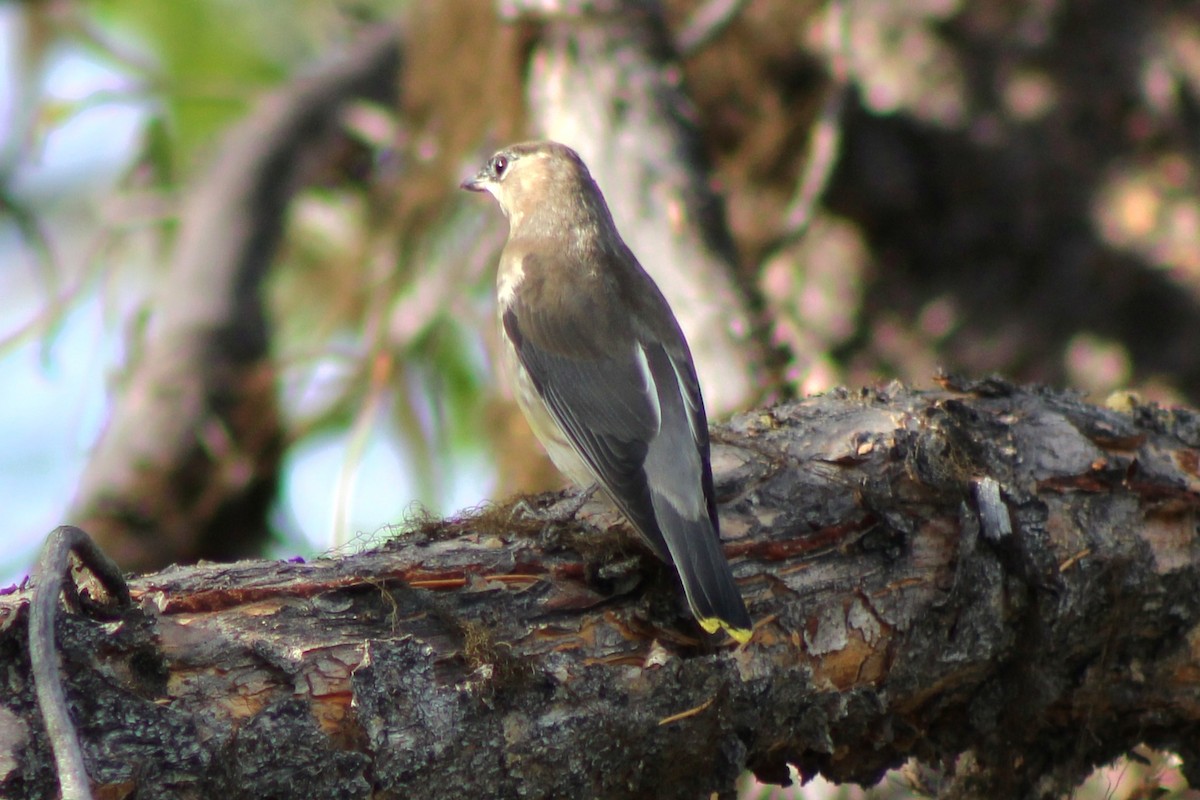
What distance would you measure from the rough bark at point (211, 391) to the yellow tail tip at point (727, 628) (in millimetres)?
3407

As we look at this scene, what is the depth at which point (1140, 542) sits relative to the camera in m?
3.41

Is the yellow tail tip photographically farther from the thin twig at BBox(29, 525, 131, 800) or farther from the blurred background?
the blurred background

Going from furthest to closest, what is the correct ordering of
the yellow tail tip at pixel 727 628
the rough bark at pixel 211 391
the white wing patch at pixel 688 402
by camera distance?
the rough bark at pixel 211 391
the white wing patch at pixel 688 402
the yellow tail tip at pixel 727 628

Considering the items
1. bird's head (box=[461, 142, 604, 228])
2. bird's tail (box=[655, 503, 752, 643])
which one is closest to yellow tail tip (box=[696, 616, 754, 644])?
bird's tail (box=[655, 503, 752, 643])

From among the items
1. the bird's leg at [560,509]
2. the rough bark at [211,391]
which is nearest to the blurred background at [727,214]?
the rough bark at [211,391]

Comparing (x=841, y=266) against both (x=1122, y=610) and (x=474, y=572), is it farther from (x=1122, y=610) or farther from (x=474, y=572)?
(x=474, y=572)

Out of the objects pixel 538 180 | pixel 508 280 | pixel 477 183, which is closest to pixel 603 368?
pixel 508 280

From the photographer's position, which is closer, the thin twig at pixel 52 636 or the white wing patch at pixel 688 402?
the thin twig at pixel 52 636

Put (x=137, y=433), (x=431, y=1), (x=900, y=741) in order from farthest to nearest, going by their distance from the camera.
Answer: (x=431, y=1) < (x=137, y=433) < (x=900, y=741)

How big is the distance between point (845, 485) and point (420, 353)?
3679 millimetres

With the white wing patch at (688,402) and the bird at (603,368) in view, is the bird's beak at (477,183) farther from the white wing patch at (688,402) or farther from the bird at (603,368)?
the white wing patch at (688,402)

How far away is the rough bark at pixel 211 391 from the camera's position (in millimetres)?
5633

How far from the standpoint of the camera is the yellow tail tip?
9.27 feet

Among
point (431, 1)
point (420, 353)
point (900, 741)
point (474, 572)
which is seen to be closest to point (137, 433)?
point (420, 353)
